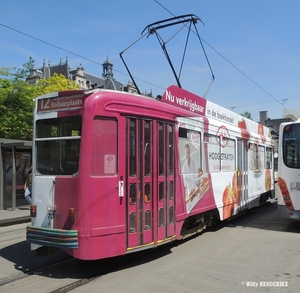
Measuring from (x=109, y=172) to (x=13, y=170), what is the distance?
853 centimetres

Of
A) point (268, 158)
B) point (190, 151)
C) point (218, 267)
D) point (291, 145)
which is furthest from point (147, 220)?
point (268, 158)

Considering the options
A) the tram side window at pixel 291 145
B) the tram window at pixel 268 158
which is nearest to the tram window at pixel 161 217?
the tram side window at pixel 291 145

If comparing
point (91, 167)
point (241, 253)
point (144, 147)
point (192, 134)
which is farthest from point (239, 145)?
point (91, 167)

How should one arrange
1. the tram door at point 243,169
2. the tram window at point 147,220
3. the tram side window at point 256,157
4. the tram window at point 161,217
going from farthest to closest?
the tram side window at point 256,157 < the tram door at point 243,169 < the tram window at point 161,217 < the tram window at point 147,220

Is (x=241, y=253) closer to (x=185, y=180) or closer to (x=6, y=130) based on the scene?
(x=185, y=180)

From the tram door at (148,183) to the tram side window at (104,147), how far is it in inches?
10.9

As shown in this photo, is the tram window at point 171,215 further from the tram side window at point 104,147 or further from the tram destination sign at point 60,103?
the tram destination sign at point 60,103

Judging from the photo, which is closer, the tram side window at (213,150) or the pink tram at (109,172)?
the pink tram at (109,172)

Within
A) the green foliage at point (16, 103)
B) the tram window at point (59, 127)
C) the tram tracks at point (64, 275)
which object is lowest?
the tram tracks at point (64, 275)

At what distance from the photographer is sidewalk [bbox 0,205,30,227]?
1121 centimetres

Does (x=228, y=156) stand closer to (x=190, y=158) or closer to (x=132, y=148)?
(x=190, y=158)

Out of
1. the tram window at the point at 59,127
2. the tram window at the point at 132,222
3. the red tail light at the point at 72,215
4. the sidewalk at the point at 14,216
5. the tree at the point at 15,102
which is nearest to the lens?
the red tail light at the point at 72,215

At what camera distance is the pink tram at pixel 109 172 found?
539cm

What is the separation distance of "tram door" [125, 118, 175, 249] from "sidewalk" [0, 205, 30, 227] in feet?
22.0
